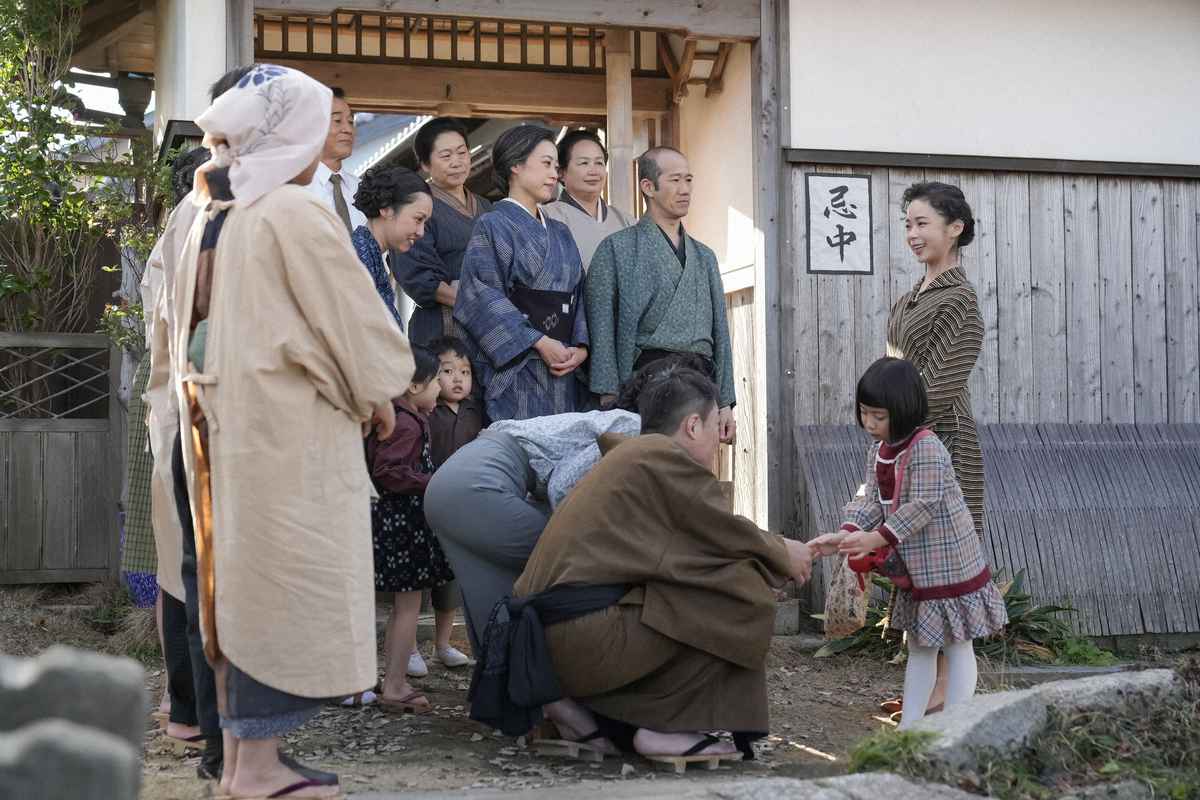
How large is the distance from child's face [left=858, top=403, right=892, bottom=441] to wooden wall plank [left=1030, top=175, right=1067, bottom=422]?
309cm

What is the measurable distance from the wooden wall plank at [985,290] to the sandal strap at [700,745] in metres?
3.86

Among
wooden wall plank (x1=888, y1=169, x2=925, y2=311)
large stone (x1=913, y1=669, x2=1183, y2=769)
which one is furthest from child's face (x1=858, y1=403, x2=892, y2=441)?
wooden wall plank (x1=888, y1=169, x2=925, y2=311)

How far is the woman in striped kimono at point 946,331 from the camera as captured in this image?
214 inches

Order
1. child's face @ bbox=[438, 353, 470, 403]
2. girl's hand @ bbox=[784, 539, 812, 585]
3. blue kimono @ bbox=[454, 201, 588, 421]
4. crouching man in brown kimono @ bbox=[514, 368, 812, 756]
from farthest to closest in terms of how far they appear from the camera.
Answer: blue kimono @ bbox=[454, 201, 588, 421] < child's face @ bbox=[438, 353, 470, 403] < girl's hand @ bbox=[784, 539, 812, 585] < crouching man in brown kimono @ bbox=[514, 368, 812, 756]

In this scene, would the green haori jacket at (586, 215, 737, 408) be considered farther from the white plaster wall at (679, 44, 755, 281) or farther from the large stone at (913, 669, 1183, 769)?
the large stone at (913, 669, 1183, 769)

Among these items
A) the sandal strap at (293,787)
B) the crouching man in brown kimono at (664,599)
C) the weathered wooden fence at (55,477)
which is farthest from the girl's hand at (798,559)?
the weathered wooden fence at (55,477)

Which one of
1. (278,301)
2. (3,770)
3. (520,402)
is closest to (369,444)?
(520,402)

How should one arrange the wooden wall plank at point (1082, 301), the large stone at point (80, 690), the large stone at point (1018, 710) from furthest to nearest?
1. the wooden wall plank at point (1082, 301)
2. the large stone at point (1018, 710)
3. the large stone at point (80, 690)

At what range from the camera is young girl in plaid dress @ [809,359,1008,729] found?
15.8 ft

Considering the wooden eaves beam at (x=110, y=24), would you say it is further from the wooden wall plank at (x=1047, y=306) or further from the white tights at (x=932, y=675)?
the white tights at (x=932, y=675)

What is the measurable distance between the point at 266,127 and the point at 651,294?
9.19ft

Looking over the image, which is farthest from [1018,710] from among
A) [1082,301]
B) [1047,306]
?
[1082,301]

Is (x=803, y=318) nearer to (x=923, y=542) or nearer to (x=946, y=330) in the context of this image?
(x=946, y=330)

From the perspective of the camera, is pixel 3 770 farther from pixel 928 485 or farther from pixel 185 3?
pixel 185 3
